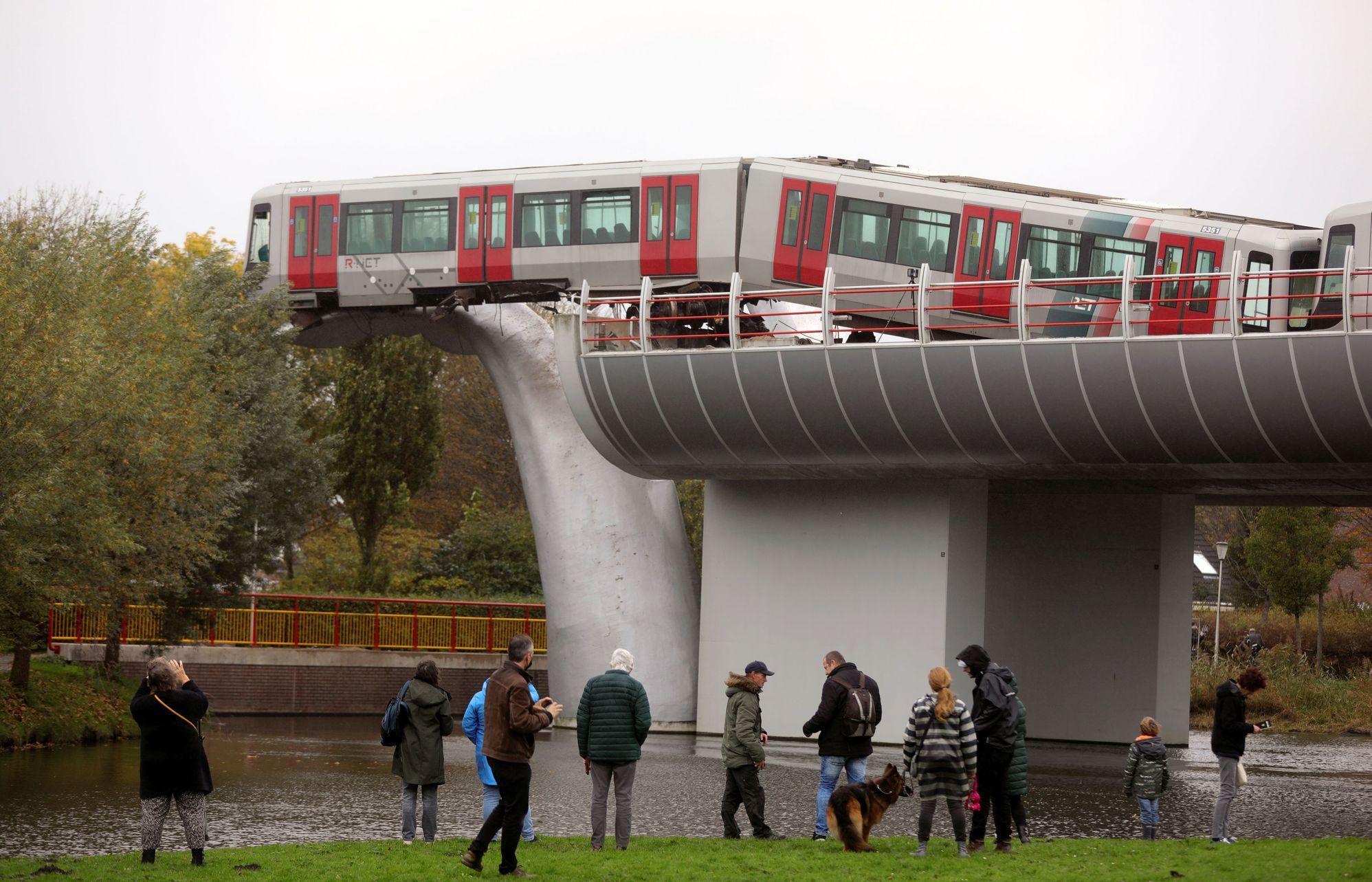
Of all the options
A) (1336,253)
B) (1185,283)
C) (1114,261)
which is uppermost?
(1114,261)

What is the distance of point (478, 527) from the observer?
Answer: 4259 centimetres

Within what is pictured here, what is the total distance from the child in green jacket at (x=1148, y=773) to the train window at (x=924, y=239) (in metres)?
13.7

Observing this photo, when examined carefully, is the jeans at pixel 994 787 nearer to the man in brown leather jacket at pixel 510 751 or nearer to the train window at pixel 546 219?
the man in brown leather jacket at pixel 510 751

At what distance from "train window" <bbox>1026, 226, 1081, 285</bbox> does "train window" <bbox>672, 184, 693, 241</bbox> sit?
19.2ft

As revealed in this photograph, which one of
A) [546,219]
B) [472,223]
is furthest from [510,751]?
[472,223]

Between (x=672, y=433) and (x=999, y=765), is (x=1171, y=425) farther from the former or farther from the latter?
(x=999, y=765)

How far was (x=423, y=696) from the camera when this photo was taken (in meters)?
12.0

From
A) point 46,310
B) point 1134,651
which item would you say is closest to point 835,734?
point 46,310

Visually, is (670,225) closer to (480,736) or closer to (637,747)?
(480,736)

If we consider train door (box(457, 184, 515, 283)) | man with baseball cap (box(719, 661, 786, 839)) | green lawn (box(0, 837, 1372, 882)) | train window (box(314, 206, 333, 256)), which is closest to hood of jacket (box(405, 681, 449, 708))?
green lawn (box(0, 837, 1372, 882))

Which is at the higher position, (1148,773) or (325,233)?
(325,233)

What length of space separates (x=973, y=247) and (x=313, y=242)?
43.1 feet

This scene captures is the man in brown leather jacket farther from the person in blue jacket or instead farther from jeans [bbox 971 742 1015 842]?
jeans [bbox 971 742 1015 842]

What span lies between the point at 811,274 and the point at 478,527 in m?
18.6
